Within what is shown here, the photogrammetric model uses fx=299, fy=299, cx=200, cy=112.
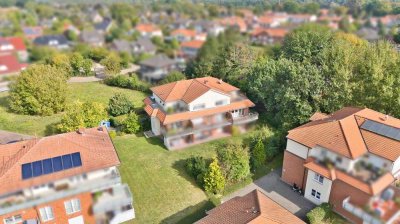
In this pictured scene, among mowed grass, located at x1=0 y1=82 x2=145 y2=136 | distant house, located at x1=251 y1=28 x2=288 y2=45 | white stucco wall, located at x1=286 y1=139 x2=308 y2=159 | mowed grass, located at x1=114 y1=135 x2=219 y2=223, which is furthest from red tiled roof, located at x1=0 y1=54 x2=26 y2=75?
white stucco wall, located at x1=286 y1=139 x2=308 y2=159

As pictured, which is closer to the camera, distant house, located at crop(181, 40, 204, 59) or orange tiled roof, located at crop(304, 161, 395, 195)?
orange tiled roof, located at crop(304, 161, 395, 195)

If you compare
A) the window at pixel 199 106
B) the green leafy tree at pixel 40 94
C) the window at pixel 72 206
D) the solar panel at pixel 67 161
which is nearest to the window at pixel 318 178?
the window at pixel 199 106

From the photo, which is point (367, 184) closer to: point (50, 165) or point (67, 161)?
point (67, 161)

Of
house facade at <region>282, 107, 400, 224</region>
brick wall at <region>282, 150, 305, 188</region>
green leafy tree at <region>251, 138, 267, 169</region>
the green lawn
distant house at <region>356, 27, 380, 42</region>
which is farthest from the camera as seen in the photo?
distant house at <region>356, 27, 380, 42</region>

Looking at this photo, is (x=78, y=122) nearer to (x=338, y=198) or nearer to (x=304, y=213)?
(x=304, y=213)

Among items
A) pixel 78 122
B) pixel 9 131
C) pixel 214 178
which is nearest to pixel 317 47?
pixel 214 178

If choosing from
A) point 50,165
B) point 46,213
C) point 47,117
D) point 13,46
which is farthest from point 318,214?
point 47,117

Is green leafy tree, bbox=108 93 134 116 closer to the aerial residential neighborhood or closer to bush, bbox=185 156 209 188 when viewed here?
the aerial residential neighborhood
